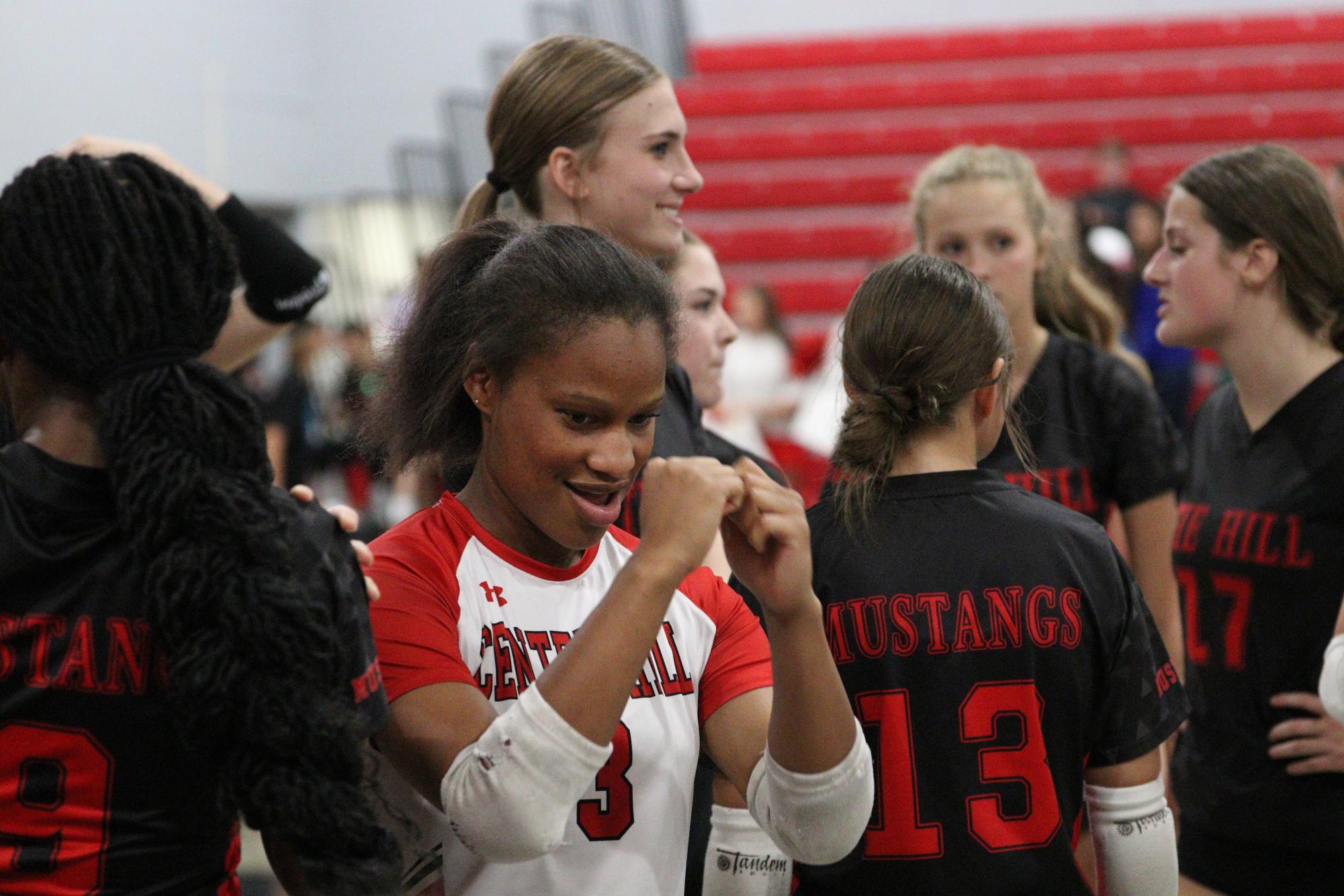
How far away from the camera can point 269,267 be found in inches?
77.4

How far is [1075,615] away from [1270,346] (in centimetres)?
103

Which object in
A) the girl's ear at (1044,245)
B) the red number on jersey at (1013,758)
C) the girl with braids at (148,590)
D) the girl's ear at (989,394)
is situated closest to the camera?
the girl with braids at (148,590)

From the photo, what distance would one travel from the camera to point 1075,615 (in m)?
1.66

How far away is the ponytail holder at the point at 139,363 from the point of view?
1214 millimetres

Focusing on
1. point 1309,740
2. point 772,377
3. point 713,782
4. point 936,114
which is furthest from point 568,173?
point 936,114

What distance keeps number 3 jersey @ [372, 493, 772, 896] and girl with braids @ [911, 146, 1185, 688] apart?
107 cm

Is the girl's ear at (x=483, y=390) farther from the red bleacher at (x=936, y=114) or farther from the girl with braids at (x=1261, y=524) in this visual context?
the red bleacher at (x=936, y=114)

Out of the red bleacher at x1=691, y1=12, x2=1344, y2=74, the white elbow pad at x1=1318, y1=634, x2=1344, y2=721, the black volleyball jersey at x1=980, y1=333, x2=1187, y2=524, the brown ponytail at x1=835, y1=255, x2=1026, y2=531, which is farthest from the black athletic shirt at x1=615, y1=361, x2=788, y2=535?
the red bleacher at x1=691, y1=12, x2=1344, y2=74

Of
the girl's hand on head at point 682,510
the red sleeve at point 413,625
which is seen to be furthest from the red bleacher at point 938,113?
→ the girl's hand on head at point 682,510

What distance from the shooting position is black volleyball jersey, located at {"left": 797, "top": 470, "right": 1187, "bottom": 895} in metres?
1.63

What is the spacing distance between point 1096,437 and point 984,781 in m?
1.12

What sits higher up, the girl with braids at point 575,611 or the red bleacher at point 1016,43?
the girl with braids at point 575,611

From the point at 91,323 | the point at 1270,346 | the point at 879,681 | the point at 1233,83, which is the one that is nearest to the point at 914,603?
the point at 879,681

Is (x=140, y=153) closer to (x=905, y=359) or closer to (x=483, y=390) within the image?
(x=483, y=390)
